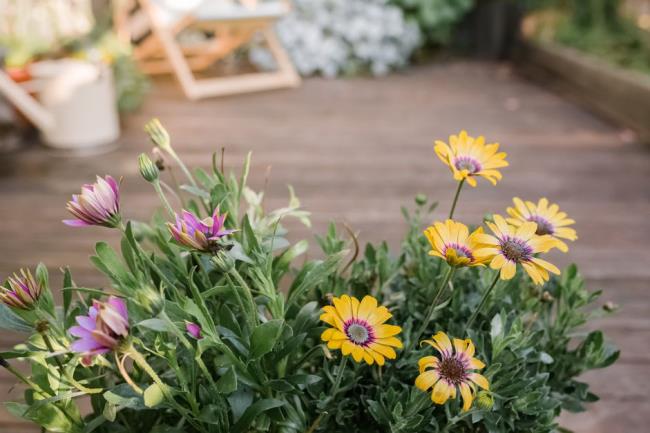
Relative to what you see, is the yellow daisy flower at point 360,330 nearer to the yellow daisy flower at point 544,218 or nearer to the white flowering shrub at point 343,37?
the yellow daisy flower at point 544,218

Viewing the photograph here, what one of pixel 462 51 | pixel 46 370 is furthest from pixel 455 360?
pixel 462 51

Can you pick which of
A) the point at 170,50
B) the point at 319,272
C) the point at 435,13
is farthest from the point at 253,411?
the point at 435,13

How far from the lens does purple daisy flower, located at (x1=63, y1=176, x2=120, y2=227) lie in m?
0.53

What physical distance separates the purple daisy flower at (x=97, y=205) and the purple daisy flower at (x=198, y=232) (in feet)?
0.20

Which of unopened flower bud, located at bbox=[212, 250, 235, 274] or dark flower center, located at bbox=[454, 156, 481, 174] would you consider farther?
dark flower center, located at bbox=[454, 156, 481, 174]

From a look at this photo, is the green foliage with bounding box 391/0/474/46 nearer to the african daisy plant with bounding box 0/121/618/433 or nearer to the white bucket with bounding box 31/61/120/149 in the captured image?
the white bucket with bounding box 31/61/120/149

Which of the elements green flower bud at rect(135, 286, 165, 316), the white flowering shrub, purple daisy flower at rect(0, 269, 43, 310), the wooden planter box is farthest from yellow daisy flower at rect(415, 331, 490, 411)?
the white flowering shrub

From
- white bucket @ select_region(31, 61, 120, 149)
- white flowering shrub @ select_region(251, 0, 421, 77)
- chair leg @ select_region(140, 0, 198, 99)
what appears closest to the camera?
white bucket @ select_region(31, 61, 120, 149)

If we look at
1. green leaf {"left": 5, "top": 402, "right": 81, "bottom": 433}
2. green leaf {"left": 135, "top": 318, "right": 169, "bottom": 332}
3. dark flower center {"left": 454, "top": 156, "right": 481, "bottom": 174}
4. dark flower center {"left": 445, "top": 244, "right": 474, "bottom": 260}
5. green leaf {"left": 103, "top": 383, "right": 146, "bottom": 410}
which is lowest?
green leaf {"left": 5, "top": 402, "right": 81, "bottom": 433}

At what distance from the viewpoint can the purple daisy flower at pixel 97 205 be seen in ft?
1.75

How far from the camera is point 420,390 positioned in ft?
1.96

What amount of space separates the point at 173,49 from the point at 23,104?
1.25 m

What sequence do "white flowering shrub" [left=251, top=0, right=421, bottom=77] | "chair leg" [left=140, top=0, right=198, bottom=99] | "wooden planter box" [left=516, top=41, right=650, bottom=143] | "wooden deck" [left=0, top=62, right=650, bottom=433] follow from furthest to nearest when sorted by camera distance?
"white flowering shrub" [left=251, top=0, right=421, bottom=77]
"chair leg" [left=140, top=0, right=198, bottom=99]
"wooden planter box" [left=516, top=41, right=650, bottom=143]
"wooden deck" [left=0, top=62, right=650, bottom=433]

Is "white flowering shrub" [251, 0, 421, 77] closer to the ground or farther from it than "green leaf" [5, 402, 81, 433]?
closer to the ground
